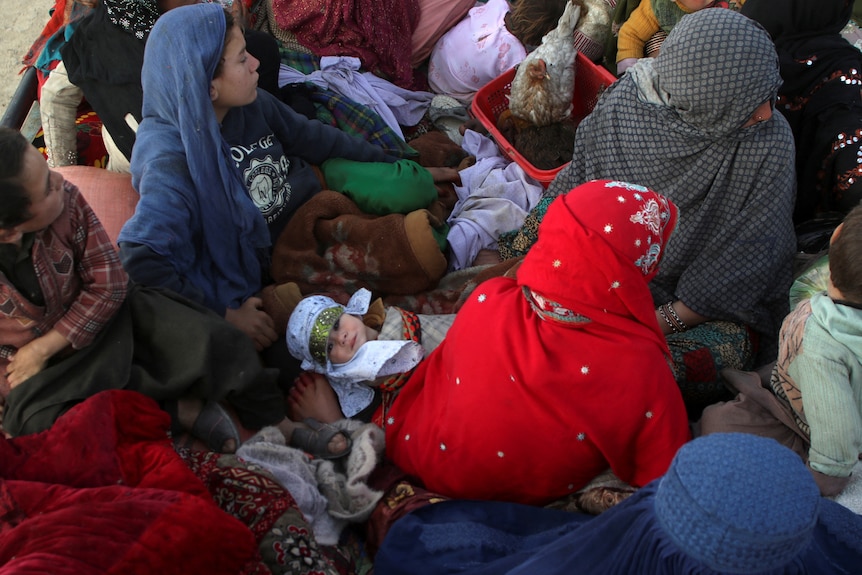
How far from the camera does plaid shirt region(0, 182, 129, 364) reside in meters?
1.84

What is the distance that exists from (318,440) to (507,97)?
233 centimetres

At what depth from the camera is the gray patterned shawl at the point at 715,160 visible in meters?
2.21

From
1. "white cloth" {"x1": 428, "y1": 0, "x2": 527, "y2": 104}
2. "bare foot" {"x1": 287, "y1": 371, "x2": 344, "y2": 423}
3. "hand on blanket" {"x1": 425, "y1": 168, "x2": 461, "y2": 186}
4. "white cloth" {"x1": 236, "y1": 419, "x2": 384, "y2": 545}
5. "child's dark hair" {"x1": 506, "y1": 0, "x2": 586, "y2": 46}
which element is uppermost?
"child's dark hair" {"x1": 506, "y1": 0, "x2": 586, "y2": 46}

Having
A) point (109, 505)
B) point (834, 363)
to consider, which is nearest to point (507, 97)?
point (834, 363)

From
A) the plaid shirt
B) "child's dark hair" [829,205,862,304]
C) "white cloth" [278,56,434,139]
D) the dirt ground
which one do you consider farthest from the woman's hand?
the dirt ground

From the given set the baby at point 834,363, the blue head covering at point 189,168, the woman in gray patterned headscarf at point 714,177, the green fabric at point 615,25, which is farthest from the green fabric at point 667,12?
the blue head covering at point 189,168

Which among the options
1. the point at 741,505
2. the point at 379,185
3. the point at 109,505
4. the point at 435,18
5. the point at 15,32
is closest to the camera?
the point at 741,505

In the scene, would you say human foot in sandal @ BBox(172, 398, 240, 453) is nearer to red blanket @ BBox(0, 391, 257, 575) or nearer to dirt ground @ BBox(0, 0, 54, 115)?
red blanket @ BBox(0, 391, 257, 575)

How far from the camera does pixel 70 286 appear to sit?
6.38 feet

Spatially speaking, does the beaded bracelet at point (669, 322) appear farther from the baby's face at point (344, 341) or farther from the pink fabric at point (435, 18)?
the pink fabric at point (435, 18)

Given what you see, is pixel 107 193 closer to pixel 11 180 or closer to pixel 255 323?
pixel 255 323

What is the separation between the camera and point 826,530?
1096 mm

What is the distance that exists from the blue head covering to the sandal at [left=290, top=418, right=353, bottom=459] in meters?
0.63

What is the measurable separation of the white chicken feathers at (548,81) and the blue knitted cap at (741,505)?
2623 mm
